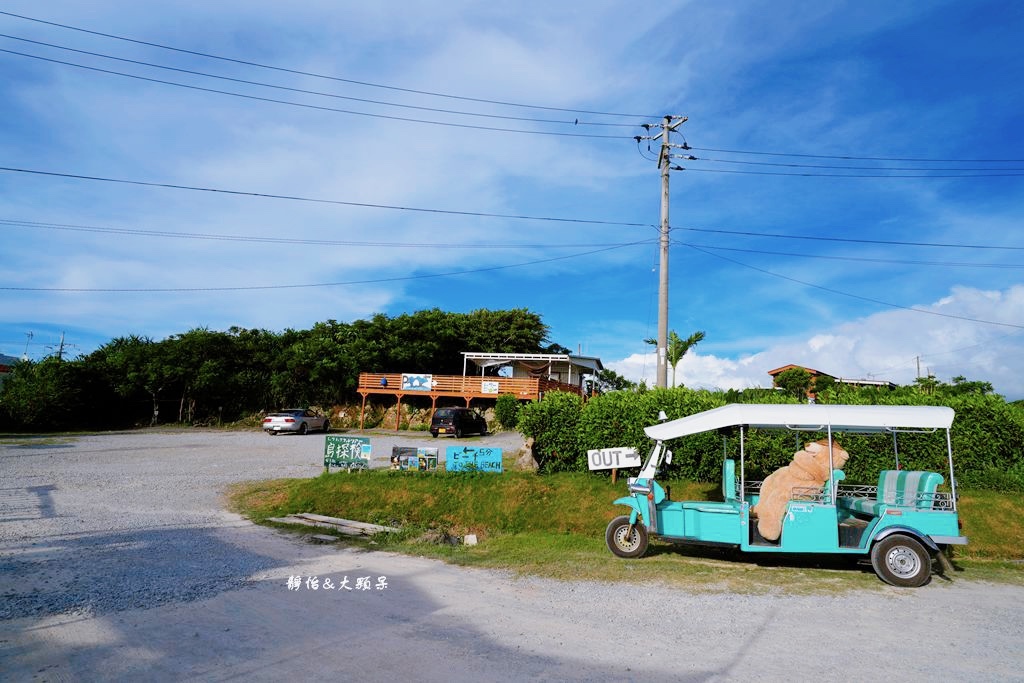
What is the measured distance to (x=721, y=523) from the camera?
8344mm

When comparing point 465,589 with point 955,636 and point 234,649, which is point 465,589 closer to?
point 234,649

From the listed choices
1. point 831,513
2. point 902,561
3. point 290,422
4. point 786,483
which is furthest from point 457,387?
point 902,561

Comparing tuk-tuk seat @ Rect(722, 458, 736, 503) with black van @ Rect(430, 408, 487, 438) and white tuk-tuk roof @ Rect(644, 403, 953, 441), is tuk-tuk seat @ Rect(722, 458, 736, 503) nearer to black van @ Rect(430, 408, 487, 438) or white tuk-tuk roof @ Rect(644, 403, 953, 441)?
white tuk-tuk roof @ Rect(644, 403, 953, 441)

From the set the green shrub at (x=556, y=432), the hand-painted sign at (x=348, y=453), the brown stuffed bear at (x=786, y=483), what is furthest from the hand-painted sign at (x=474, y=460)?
the brown stuffed bear at (x=786, y=483)

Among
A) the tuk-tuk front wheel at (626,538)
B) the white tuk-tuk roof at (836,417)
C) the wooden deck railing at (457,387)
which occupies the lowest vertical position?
the tuk-tuk front wheel at (626,538)

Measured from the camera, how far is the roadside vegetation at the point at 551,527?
818cm

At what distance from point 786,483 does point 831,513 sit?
646 mm

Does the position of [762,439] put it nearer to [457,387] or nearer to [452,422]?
[452,422]

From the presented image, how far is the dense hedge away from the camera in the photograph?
12.6m

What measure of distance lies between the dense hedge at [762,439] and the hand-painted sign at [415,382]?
21.5 m

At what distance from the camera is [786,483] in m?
8.23

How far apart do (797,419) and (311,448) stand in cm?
1979

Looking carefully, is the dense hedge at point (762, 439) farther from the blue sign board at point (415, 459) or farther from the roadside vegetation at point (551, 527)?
the blue sign board at point (415, 459)

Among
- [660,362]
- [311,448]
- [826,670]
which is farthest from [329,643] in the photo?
[311,448]
